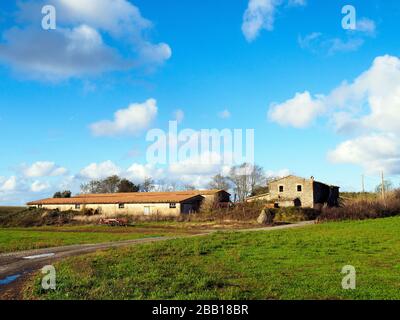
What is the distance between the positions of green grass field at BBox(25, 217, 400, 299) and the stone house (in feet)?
131

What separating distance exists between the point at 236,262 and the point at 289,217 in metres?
39.2

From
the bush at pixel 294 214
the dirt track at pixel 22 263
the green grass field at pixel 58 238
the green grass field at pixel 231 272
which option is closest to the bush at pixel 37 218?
the green grass field at pixel 58 238

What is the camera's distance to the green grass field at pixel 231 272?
11.2 meters

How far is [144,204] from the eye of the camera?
65500 mm

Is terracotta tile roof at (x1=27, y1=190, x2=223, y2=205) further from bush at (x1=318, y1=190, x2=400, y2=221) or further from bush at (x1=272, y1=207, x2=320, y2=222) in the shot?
bush at (x1=318, y1=190, x2=400, y2=221)

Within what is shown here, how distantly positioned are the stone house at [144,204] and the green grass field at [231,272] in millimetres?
39979

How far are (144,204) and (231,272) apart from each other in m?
51.8

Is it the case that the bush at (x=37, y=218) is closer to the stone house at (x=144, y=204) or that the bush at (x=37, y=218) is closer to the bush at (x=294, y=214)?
the stone house at (x=144, y=204)

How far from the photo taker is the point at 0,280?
14.4 m

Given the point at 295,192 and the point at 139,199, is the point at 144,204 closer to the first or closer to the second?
the point at 139,199

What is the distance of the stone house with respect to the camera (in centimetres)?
6325
